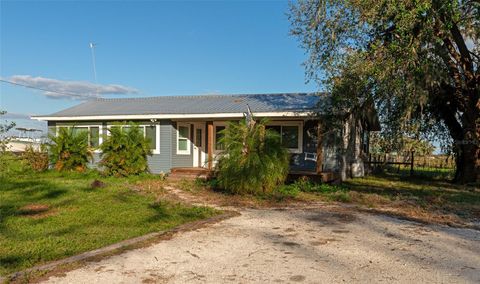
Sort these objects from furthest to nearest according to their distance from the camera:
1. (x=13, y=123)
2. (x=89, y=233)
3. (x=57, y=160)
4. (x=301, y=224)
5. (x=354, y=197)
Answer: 1. (x=57, y=160)
2. (x=354, y=197)
3. (x=13, y=123)
4. (x=301, y=224)
5. (x=89, y=233)

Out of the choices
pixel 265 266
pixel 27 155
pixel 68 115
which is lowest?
pixel 265 266

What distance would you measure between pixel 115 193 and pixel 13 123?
346 cm

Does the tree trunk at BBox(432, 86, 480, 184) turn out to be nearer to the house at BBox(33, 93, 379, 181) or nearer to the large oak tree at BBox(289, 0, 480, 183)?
the large oak tree at BBox(289, 0, 480, 183)

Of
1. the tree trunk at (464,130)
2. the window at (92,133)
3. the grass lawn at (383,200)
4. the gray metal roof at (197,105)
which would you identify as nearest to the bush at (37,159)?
the window at (92,133)

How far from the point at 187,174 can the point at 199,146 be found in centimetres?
234

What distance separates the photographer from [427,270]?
198 inches

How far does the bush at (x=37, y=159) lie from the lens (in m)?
17.4

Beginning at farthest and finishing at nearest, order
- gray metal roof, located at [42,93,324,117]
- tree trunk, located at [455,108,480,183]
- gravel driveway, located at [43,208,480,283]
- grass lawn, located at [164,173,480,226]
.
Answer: gray metal roof, located at [42,93,324,117] < tree trunk, located at [455,108,480,183] < grass lawn, located at [164,173,480,226] < gravel driveway, located at [43,208,480,283]

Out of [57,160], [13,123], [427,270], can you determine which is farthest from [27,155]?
[427,270]

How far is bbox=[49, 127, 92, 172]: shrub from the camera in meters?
16.4

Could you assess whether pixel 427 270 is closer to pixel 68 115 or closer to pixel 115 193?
pixel 115 193

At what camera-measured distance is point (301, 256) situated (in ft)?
18.4

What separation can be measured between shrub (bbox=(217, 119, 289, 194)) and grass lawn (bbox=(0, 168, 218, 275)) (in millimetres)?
1969

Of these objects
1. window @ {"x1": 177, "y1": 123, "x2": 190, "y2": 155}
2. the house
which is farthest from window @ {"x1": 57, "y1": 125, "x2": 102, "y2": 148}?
window @ {"x1": 177, "y1": 123, "x2": 190, "y2": 155}
